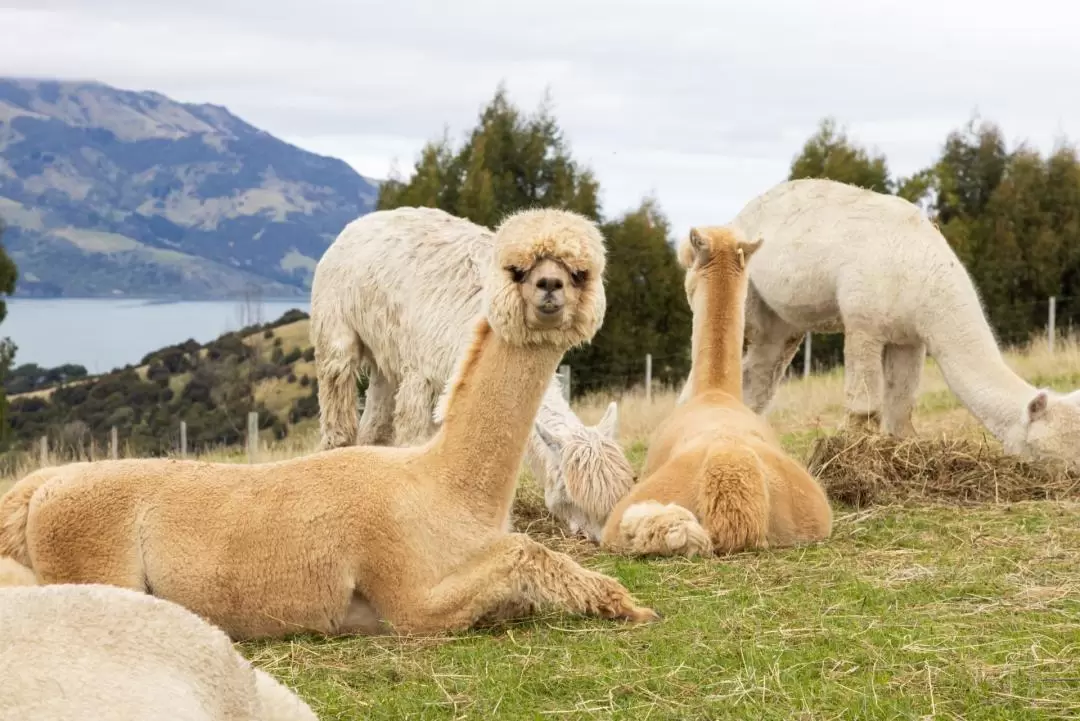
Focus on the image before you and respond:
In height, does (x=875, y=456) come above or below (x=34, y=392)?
above

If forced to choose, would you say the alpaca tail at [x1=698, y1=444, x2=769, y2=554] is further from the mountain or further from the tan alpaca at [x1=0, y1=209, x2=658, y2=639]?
the mountain

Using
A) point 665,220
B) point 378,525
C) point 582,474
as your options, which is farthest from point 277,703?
point 665,220

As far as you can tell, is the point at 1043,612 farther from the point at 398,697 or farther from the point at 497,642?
the point at 398,697

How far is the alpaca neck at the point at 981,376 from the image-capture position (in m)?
9.03

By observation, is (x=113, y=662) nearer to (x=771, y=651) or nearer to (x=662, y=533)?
(x=771, y=651)

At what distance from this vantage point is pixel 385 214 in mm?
9109

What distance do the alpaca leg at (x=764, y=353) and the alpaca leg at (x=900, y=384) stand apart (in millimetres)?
1044

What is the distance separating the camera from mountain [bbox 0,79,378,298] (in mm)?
120750

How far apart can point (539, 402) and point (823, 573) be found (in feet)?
5.36

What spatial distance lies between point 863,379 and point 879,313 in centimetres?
50

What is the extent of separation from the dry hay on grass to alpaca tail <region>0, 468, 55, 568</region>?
4.81 meters

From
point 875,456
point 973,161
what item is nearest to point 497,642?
point 875,456

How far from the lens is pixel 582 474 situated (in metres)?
A: 6.83

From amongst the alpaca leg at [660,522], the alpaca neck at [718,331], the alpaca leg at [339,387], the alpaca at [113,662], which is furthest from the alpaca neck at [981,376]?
the alpaca at [113,662]
